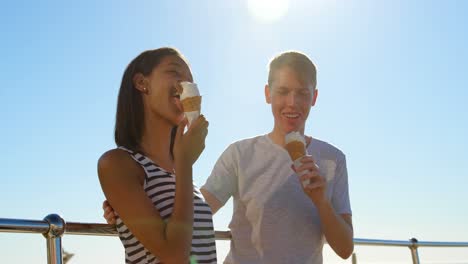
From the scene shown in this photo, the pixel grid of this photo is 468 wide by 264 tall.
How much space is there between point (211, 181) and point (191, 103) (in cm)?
97

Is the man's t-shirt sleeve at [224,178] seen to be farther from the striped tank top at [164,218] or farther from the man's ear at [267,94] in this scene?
the striped tank top at [164,218]

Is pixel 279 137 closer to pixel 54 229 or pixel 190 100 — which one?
pixel 190 100

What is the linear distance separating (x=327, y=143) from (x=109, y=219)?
1.47 metres

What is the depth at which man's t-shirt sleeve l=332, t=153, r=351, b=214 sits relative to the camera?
117 inches

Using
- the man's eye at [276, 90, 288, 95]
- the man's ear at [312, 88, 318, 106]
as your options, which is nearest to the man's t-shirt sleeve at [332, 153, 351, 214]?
the man's ear at [312, 88, 318, 106]

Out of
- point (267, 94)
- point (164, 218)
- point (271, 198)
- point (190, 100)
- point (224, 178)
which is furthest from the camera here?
point (267, 94)

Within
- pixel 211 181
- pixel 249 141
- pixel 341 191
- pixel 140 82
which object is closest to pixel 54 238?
pixel 140 82

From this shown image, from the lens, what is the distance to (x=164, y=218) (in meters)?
2.05

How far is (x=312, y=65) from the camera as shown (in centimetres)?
312

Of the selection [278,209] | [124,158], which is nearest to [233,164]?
[278,209]

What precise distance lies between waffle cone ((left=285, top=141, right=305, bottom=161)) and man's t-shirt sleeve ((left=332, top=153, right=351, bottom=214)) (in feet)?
1.22

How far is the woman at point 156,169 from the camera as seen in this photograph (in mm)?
1944

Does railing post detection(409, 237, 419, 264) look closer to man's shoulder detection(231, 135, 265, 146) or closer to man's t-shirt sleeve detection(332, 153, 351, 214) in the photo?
man's t-shirt sleeve detection(332, 153, 351, 214)

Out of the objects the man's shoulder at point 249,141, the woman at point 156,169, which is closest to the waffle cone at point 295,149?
the man's shoulder at point 249,141
